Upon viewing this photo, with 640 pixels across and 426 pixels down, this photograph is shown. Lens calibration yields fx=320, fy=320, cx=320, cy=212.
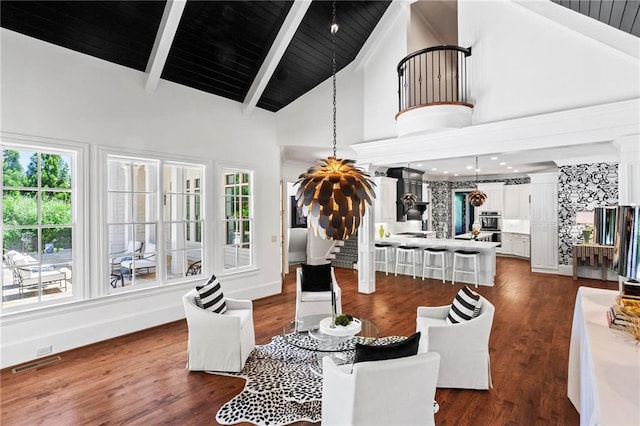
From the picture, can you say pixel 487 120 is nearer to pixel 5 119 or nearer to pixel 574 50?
pixel 574 50

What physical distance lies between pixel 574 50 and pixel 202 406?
19.7 feet

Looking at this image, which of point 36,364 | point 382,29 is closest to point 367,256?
point 382,29

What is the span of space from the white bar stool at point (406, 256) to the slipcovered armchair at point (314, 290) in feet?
12.4

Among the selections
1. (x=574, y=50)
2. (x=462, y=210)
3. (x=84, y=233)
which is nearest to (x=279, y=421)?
(x=84, y=233)

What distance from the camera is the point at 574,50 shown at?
4.25 metres

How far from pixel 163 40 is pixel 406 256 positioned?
6.85m

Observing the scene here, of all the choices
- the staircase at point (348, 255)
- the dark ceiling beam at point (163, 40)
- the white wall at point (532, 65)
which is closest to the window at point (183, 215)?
the dark ceiling beam at point (163, 40)

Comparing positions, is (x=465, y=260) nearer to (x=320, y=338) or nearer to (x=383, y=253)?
(x=383, y=253)

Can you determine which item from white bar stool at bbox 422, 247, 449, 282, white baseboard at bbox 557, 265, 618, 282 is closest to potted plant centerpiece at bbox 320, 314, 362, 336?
white bar stool at bbox 422, 247, 449, 282

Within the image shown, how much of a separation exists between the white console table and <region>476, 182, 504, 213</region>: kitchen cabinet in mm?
9264

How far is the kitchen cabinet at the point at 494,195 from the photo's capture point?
11.0 m

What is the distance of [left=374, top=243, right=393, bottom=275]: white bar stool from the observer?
8430mm

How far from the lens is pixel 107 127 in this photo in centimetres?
418

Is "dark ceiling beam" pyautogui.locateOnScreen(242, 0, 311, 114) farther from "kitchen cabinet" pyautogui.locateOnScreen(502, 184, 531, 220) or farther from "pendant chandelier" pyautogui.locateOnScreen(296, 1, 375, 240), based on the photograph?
"kitchen cabinet" pyautogui.locateOnScreen(502, 184, 531, 220)
